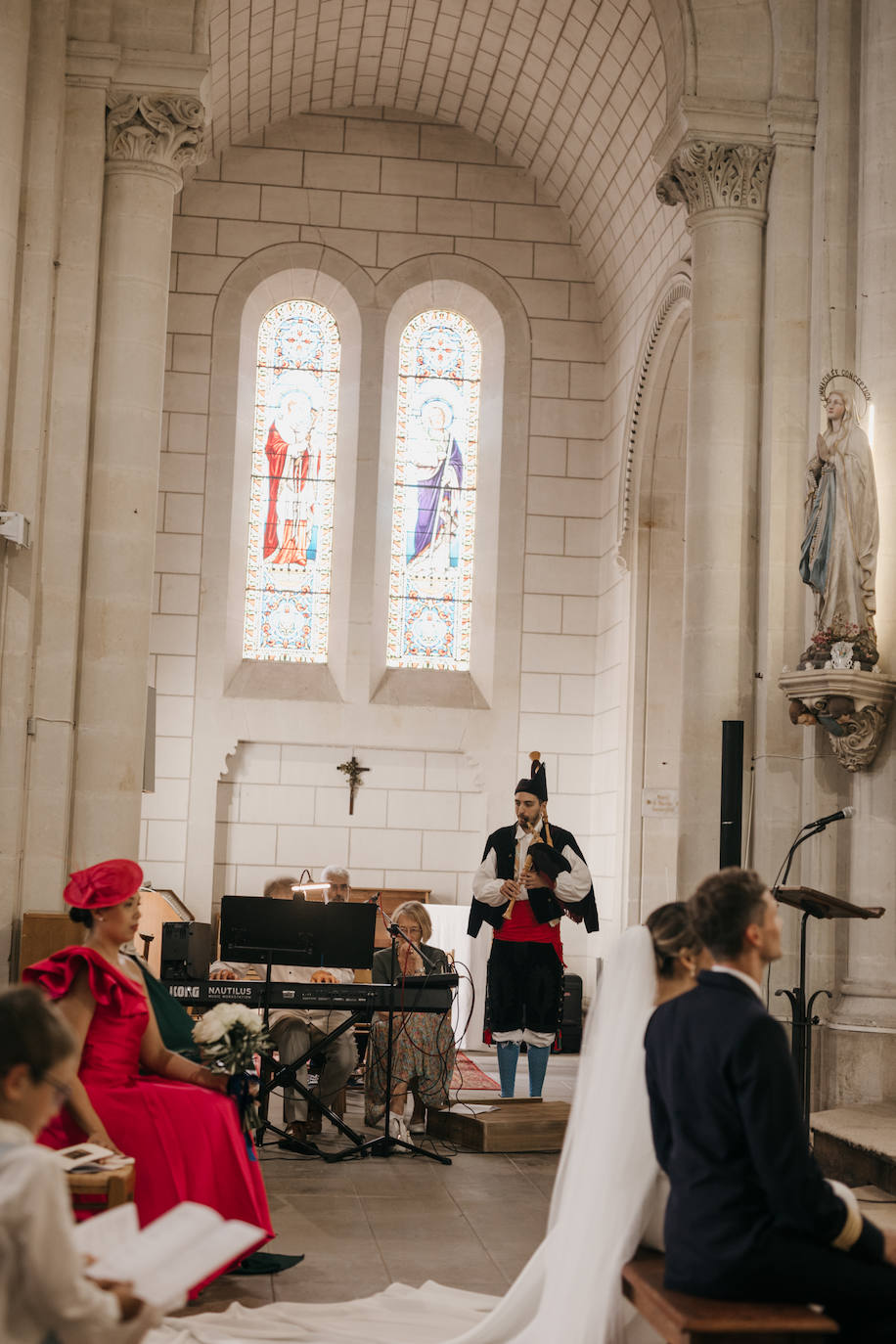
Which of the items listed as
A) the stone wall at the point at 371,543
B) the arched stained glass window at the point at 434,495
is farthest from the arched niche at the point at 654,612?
the arched stained glass window at the point at 434,495

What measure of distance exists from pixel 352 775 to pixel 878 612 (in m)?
6.13

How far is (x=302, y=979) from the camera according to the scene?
8031 mm

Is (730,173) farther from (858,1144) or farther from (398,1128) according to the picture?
(398,1128)

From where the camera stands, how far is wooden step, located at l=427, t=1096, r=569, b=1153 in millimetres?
6918

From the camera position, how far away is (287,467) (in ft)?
43.8

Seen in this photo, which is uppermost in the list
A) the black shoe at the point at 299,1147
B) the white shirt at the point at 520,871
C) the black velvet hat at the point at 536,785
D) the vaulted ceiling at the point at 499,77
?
the vaulted ceiling at the point at 499,77

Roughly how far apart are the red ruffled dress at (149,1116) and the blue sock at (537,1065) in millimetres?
2861

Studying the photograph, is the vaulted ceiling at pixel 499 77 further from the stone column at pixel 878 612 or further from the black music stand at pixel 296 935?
the black music stand at pixel 296 935

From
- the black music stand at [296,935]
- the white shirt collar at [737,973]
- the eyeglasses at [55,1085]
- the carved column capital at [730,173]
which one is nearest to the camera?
the eyeglasses at [55,1085]

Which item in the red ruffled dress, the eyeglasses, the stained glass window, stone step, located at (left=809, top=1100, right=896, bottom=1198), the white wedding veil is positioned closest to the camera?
the eyeglasses

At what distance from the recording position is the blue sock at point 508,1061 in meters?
7.45

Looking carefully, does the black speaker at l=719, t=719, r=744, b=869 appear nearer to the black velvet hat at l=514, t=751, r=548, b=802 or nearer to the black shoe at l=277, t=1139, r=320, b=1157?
the black velvet hat at l=514, t=751, r=548, b=802

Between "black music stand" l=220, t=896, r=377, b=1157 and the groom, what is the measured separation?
3.97m

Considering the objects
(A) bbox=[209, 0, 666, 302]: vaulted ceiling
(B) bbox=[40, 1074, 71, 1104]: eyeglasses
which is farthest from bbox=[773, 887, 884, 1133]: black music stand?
(A) bbox=[209, 0, 666, 302]: vaulted ceiling
